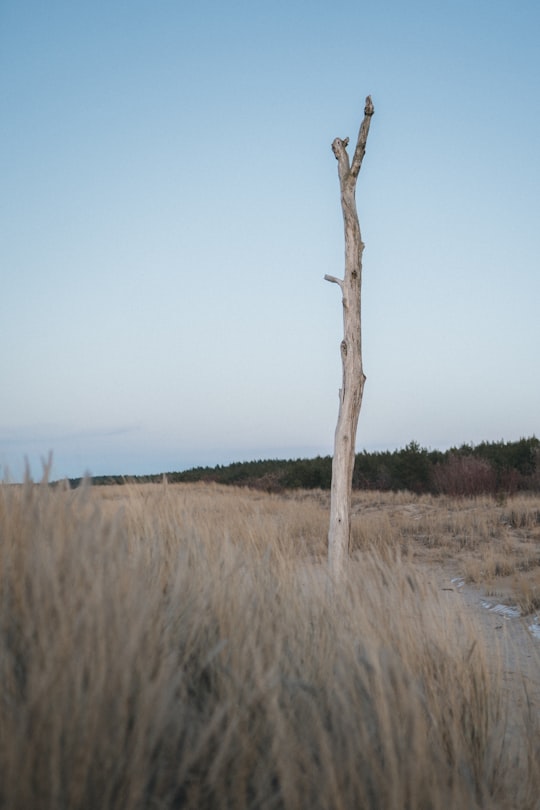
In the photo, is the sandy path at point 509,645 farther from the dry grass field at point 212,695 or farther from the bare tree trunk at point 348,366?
the bare tree trunk at point 348,366

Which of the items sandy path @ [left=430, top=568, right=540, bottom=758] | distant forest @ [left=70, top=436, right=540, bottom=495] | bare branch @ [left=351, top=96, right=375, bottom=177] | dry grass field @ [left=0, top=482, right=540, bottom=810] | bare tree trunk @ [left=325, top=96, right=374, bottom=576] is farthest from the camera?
distant forest @ [left=70, top=436, right=540, bottom=495]

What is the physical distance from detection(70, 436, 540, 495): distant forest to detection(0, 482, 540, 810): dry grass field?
44.1 ft

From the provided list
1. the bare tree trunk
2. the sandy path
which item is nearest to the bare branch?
the bare tree trunk

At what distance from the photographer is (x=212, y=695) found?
1.92 meters

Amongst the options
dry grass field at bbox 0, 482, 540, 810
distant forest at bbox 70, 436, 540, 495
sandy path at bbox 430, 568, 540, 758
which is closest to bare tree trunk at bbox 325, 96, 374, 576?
sandy path at bbox 430, 568, 540, 758

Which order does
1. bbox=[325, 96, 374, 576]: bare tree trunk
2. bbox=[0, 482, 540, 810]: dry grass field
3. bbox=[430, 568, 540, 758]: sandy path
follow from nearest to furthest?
bbox=[0, 482, 540, 810]: dry grass field, bbox=[430, 568, 540, 758]: sandy path, bbox=[325, 96, 374, 576]: bare tree trunk

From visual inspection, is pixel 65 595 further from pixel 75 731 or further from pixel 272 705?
pixel 272 705

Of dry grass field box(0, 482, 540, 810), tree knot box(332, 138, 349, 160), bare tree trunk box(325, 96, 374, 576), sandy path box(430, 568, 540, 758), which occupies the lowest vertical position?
sandy path box(430, 568, 540, 758)

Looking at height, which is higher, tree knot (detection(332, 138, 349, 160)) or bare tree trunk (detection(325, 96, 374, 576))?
tree knot (detection(332, 138, 349, 160))

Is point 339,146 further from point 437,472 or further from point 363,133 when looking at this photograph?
point 437,472

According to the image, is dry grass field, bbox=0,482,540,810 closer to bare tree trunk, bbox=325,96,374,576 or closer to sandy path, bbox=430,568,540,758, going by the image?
→ sandy path, bbox=430,568,540,758

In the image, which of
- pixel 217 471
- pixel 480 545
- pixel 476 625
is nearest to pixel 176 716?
pixel 476 625

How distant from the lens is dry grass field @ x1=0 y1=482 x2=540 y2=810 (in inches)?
56.3

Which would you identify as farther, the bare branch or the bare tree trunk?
the bare branch
